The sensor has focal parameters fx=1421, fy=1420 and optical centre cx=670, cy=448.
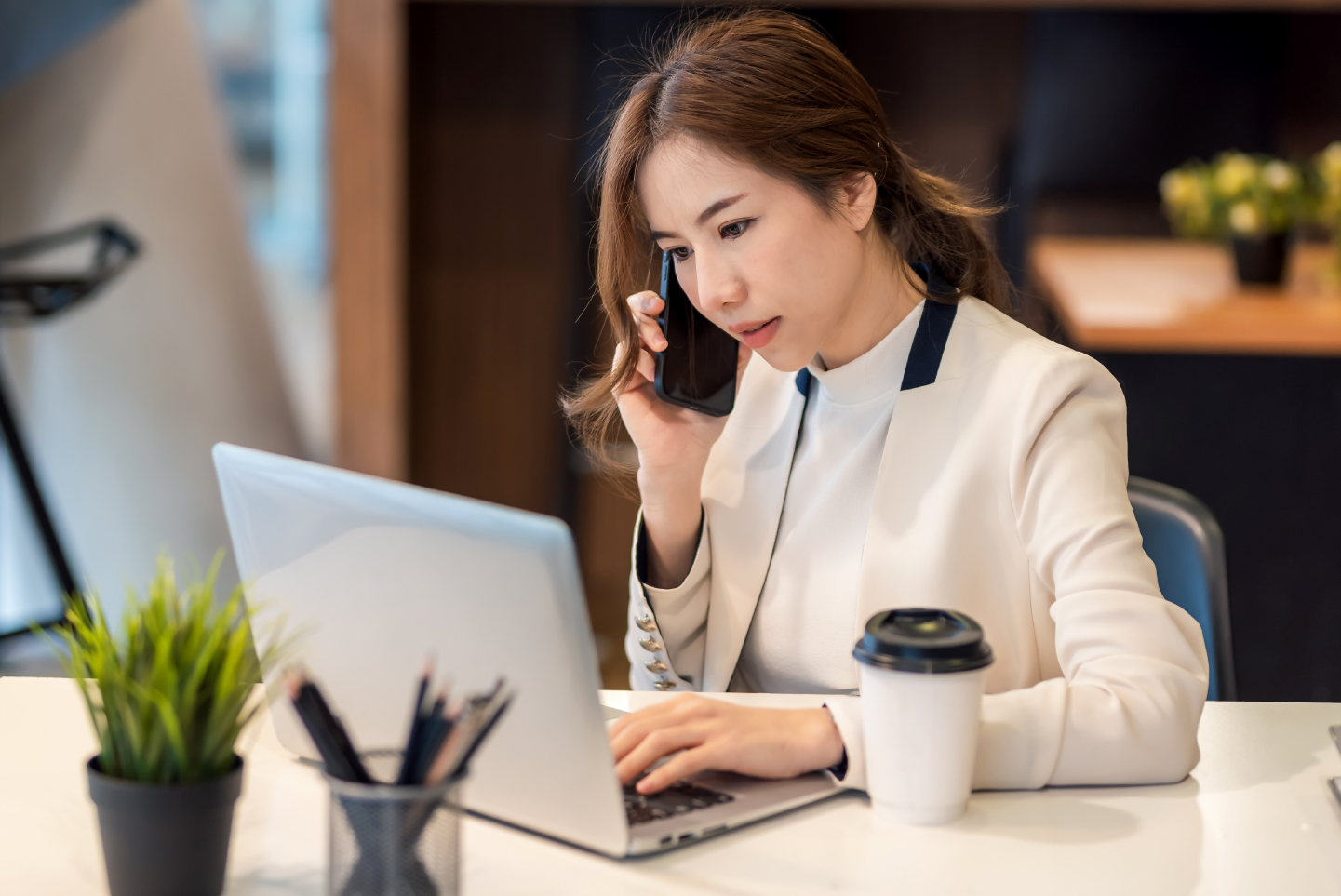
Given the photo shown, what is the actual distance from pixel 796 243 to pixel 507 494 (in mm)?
2312

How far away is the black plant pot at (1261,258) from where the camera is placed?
274 cm

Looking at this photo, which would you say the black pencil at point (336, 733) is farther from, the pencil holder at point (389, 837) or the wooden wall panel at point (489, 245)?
the wooden wall panel at point (489, 245)

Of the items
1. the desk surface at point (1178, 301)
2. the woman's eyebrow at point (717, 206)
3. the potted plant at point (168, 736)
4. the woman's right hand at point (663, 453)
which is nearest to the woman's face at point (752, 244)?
the woman's eyebrow at point (717, 206)

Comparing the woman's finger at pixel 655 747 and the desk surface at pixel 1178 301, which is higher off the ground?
the desk surface at pixel 1178 301

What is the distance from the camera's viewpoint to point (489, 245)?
335 cm

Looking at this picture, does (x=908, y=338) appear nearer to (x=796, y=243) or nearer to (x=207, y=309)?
(x=796, y=243)

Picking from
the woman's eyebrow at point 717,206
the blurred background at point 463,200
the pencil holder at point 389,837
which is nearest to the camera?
the pencil holder at point 389,837

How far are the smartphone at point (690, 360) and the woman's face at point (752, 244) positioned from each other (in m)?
0.09

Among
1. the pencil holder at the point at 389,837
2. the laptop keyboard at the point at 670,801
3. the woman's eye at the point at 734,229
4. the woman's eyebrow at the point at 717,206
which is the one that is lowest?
the laptop keyboard at the point at 670,801

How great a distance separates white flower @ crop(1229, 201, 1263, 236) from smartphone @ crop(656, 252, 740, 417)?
174 cm

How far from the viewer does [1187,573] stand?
1304 mm

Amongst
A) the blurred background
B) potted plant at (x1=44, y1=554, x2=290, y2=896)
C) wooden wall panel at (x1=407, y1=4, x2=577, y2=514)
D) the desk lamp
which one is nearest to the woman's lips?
potted plant at (x1=44, y1=554, x2=290, y2=896)

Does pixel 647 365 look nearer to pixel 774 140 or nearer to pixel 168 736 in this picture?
pixel 774 140

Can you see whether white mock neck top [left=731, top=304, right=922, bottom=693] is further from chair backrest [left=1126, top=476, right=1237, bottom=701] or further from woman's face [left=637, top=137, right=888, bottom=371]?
chair backrest [left=1126, top=476, right=1237, bottom=701]
